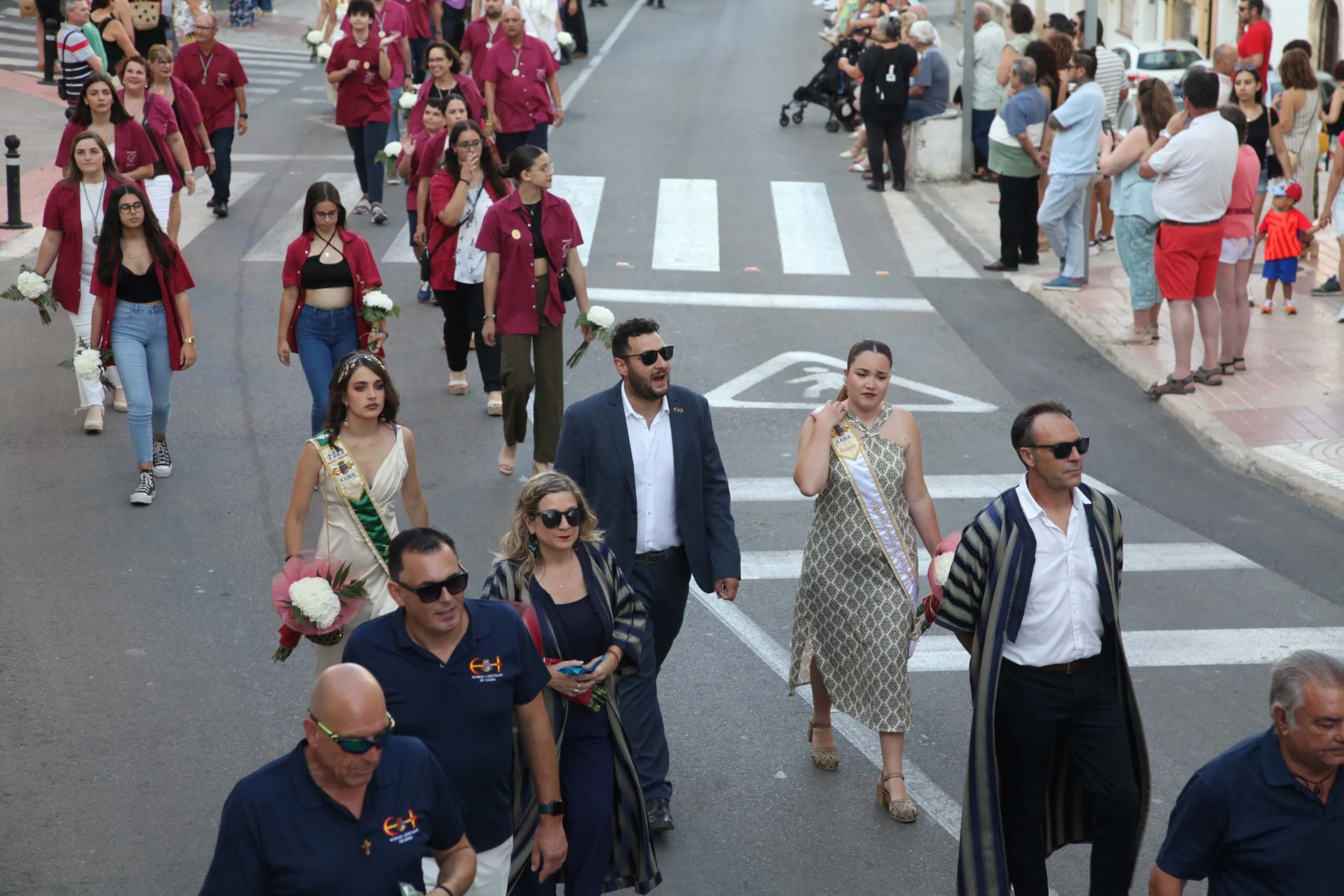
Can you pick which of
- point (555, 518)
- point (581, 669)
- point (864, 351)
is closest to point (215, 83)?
point (864, 351)

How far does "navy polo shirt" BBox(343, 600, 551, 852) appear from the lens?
4602 millimetres

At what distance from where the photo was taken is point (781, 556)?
9.32 meters

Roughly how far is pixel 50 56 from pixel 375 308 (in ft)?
61.1

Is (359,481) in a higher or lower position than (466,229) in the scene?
lower

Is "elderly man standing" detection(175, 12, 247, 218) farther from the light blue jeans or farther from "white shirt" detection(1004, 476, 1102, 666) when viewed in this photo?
"white shirt" detection(1004, 476, 1102, 666)

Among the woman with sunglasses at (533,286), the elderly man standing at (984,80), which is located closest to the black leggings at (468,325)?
the woman with sunglasses at (533,286)

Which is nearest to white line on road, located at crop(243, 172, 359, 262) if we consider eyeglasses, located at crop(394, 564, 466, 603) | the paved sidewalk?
the paved sidewalk

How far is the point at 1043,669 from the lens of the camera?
5.33m

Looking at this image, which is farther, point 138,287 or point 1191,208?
point 1191,208

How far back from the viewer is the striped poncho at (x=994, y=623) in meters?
5.29

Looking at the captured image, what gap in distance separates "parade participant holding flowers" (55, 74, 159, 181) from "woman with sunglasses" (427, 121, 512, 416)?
9.01 feet

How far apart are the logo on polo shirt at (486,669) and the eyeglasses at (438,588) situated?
0.75ft

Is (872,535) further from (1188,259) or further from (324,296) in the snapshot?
(1188,259)

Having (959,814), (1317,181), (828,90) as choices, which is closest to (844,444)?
(959,814)
